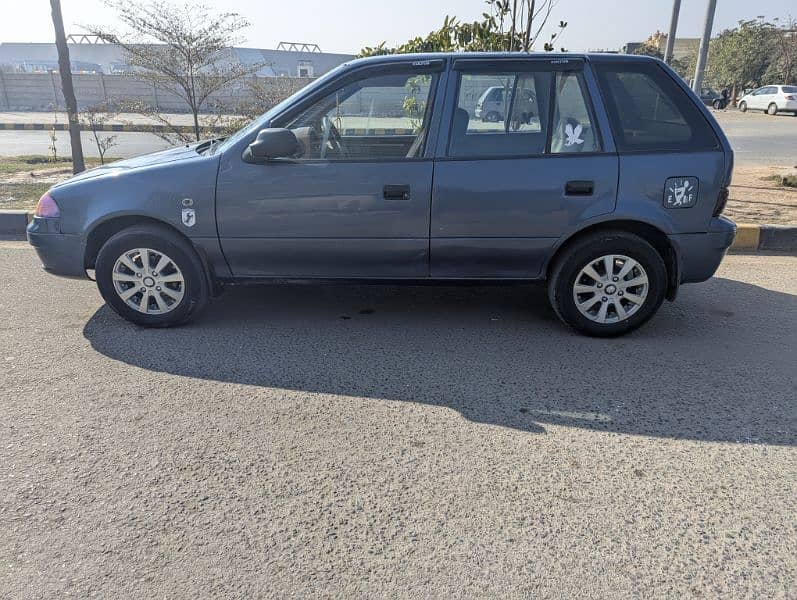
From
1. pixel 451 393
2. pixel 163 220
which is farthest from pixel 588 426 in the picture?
pixel 163 220

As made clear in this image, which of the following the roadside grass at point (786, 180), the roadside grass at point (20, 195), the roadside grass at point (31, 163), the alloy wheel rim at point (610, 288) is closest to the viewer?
the alloy wheel rim at point (610, 288)

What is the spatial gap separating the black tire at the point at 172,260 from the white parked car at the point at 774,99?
1313 inches

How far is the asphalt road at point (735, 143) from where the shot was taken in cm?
1392

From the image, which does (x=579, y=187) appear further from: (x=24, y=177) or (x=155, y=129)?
(x=24, y=177)

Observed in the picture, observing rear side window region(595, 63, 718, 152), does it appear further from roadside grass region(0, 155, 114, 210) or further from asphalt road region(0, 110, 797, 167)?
asphalt road region(0, 110, 797, 167)

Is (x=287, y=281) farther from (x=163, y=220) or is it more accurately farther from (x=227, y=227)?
(x=163, y=220)

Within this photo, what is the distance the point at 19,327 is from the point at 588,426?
393cm

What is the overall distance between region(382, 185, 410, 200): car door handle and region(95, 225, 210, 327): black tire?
1.41 metres

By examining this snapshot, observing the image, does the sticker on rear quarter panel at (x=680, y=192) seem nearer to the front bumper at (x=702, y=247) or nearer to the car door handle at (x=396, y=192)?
the front bumper at (x=702, y=247)

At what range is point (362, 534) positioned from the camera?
2367 millimetres

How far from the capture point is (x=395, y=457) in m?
2.86

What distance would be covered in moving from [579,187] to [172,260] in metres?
2.83

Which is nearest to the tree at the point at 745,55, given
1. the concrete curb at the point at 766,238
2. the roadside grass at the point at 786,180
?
the roadside grass at the point at 786,180

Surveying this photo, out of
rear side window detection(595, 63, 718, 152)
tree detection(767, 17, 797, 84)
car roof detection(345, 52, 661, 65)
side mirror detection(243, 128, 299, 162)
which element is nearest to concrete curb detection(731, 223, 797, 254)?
rear side window detection(595, 63, 718, 152)
